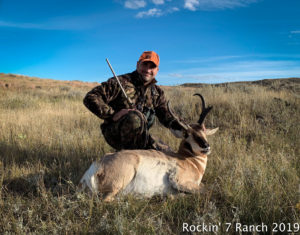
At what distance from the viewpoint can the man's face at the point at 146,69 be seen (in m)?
4.70

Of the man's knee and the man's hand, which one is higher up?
the man's hand

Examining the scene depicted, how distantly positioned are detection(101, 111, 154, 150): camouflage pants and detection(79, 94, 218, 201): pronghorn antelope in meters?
0.87

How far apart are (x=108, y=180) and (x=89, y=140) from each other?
2.82m

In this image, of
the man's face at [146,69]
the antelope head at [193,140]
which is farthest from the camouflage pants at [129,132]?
the man's face at [146,69]

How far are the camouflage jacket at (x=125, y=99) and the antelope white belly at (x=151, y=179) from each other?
41.3 inches

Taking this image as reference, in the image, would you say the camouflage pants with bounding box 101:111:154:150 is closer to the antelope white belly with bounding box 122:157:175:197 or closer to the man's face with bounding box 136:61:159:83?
the man's face with bounding box 136:61:159:83

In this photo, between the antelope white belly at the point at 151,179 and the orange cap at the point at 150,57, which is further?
the orange cap at the point at 150,57

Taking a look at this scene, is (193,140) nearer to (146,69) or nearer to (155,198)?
(155,198)

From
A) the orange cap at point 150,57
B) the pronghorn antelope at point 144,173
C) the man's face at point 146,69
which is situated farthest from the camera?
the man's face at point 146,69

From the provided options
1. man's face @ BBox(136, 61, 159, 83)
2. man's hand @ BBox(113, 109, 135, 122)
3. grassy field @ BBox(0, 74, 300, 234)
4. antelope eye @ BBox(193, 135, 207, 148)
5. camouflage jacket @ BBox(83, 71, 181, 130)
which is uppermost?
man's face @ BBox(136, 61, 159, 83)

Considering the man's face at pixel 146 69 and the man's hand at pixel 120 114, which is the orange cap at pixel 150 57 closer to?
the man's face at pixel 146 69

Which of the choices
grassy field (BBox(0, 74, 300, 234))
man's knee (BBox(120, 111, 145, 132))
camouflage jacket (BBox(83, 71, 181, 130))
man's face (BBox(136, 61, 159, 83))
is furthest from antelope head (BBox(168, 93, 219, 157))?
man's face (BBox(136, 61, 159, 83))

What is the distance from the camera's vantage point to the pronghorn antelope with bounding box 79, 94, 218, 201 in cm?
308

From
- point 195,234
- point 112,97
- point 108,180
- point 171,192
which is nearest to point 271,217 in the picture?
point 195,234
